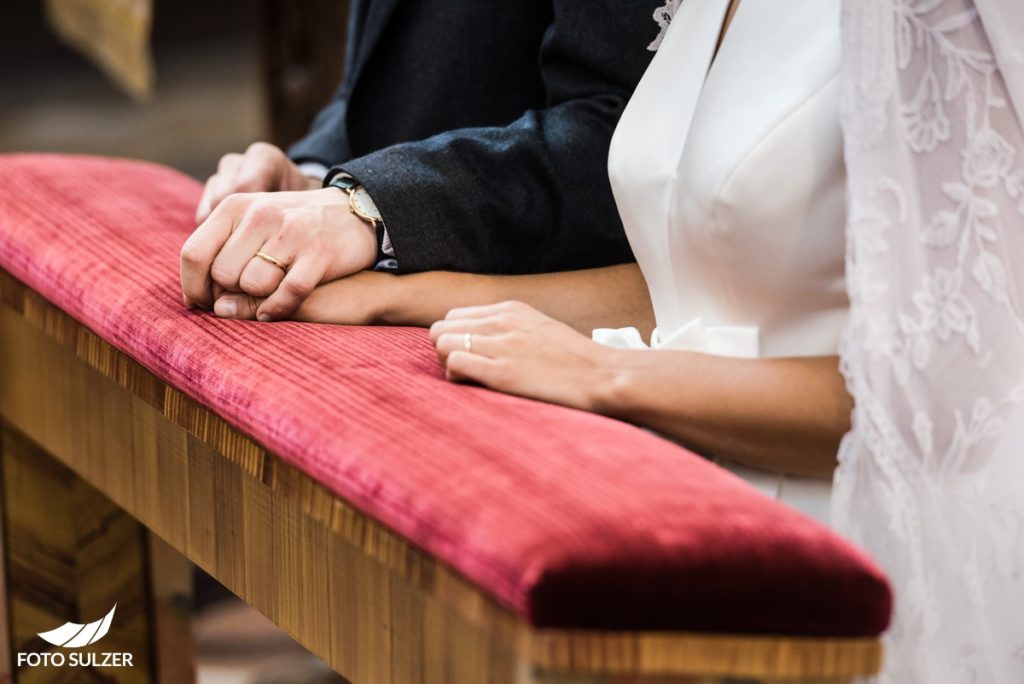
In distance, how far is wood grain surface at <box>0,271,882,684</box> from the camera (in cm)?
81

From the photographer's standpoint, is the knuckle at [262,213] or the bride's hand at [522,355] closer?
the bride's hand at [522,355]

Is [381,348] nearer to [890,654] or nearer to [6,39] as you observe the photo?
[890,654]

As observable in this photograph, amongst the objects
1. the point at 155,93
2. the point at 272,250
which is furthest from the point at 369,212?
the point at 155,93

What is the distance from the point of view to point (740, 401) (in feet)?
3.58

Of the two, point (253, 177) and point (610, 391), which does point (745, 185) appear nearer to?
point (610, 391)

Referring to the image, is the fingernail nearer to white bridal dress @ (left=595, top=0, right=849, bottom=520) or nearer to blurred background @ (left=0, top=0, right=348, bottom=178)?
white bridal dress @ (left=595, top=0, right=849, bottom=520)

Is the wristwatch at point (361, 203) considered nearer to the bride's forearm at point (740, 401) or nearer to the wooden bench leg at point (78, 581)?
the bride's forearm at point (740, 401)

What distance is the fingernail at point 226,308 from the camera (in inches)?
49.4

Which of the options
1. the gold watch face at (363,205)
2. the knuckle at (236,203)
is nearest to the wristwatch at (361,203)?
the gold watch face at (363,205)

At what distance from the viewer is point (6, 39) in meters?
6.15

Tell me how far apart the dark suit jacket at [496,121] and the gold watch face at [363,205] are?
0.01 m

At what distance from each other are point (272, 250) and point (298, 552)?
311 mm

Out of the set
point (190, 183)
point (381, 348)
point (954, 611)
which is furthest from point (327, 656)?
point (190, 183)

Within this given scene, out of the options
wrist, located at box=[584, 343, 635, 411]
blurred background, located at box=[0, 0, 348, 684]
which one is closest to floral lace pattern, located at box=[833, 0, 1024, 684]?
wrist, located at box=[584, 343, 635, 411]
